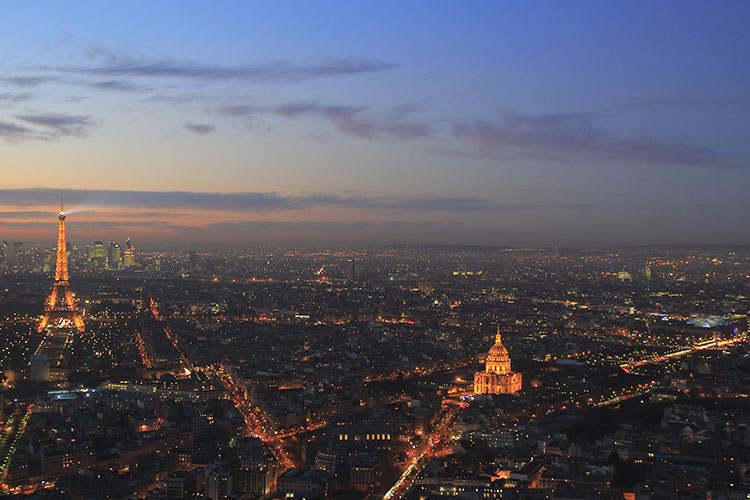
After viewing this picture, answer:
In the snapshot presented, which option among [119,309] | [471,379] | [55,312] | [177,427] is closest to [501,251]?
[119,309]

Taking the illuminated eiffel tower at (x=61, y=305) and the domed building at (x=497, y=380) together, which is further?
the illuminated eiffel tower at (x=61, y=305)

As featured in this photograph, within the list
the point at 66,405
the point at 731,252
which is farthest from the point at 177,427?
the point at 731,252

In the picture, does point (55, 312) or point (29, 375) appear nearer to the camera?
point (29, 375)

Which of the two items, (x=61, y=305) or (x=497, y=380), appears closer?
(x=497, y=380)

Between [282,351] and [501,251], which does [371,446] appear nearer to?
[282,351]

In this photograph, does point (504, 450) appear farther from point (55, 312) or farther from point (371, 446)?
point (55, 312)

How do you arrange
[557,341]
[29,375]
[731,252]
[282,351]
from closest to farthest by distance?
[29,375] → [282,351] → [557,341] → [731,252]

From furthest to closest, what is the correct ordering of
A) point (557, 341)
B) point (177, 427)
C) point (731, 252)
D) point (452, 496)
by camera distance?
point (731, 252), point (557, 341), point (177, 427), point (452, 496)

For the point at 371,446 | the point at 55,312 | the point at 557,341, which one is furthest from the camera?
the point at 55,312

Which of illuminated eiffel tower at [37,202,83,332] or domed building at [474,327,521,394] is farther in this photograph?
illuminated eiffel tower at [37,202,83,332]
